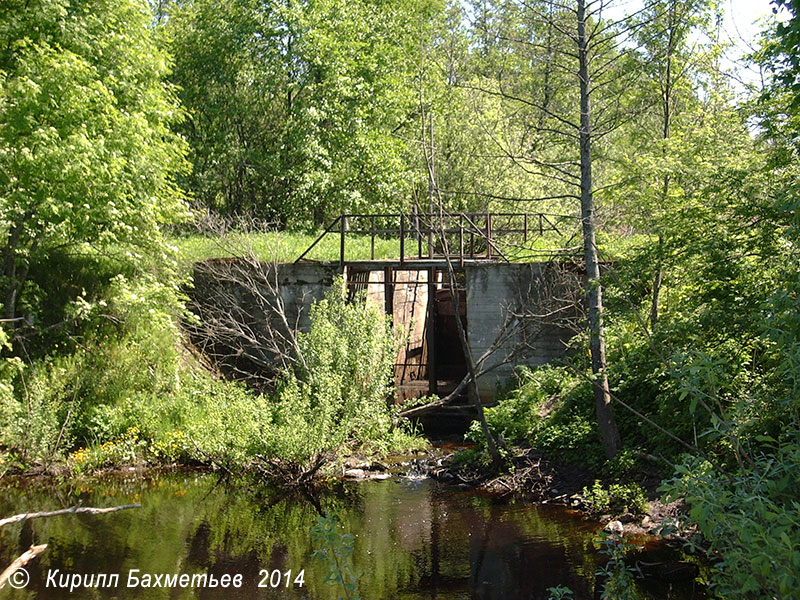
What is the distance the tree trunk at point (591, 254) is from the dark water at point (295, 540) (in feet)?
5.14

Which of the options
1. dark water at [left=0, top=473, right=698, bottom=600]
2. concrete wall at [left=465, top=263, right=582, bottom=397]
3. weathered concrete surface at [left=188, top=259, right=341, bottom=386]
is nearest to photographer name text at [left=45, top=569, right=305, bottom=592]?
dark water at [left=0, top=473, right=698, bottom=600]

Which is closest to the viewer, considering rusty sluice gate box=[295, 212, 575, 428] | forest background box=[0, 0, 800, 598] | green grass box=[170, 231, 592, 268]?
forest background box=[0, 0, 800, 598]

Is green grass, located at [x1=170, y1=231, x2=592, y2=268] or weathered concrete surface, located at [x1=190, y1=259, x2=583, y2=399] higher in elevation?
green grass, located at [x1=170, y1=231, x2=592, y2=268]

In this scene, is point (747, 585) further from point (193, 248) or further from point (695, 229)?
point (193, 248)

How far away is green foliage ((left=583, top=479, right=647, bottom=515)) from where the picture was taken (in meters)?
10.8

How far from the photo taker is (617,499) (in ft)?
36.4

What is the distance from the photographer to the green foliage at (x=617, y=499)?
425 inches

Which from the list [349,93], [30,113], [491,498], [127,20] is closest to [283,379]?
[491,498]

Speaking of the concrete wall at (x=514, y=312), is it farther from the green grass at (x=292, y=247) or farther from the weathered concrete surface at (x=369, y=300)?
the green grass at (x=292, y=247)

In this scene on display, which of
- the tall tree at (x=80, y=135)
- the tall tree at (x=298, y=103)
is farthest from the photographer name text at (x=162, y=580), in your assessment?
the tall tree at (x=298, y=103)

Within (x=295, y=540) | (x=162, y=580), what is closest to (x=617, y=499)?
(x=295, y=540)

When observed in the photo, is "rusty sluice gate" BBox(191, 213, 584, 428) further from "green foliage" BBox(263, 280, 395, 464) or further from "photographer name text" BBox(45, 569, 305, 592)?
"photographer name text" BBox(45, 569, 305, 592)

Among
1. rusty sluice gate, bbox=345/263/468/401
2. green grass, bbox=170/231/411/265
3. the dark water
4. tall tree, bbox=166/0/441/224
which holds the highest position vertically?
tall tree, bbox=166/0/441/224

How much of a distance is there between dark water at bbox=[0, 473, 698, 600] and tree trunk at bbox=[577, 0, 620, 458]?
1567 mm
